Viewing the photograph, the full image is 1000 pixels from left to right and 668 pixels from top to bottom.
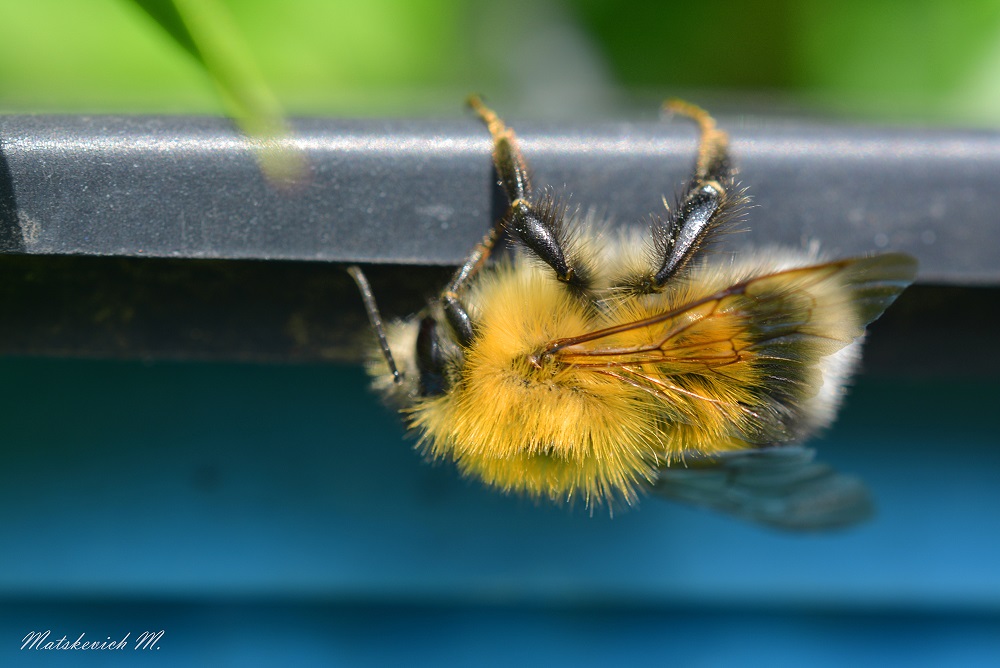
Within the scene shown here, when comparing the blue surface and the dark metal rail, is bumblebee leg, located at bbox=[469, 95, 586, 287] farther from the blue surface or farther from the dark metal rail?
the blue surface

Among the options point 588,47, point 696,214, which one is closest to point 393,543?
point 696,214

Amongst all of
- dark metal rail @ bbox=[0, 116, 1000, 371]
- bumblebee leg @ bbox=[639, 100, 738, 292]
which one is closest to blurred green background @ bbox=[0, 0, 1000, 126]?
dark metal rail @ bbox=[0, 116, 1000, 371]

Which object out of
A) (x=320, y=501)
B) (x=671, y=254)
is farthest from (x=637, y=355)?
(x=320, y=501)

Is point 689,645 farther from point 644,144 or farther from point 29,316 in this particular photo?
point 29,316

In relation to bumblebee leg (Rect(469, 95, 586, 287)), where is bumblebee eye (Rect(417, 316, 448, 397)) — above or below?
below

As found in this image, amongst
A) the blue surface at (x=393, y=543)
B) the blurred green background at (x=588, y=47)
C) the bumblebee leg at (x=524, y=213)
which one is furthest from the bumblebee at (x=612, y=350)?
the blurred green background at (x=588, y=47)

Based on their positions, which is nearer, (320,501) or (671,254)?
(671,254)
